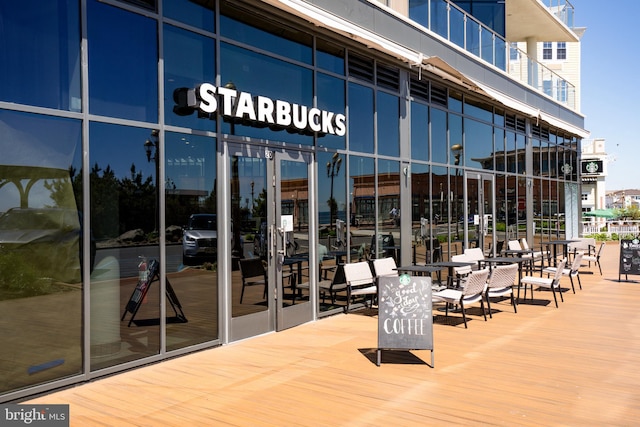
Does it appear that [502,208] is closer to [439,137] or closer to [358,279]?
[439,137]

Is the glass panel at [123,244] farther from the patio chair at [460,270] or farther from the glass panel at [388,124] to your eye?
the patio chair at [460,270]

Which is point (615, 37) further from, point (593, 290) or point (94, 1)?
point (94, 1)

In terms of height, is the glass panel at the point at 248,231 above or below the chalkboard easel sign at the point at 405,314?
above

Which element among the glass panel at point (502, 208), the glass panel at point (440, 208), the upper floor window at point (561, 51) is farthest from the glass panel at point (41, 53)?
the upper floor window at point (561, 51)

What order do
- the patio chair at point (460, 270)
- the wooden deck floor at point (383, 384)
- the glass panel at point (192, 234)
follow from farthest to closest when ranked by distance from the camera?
the patio chair at point (460, 270) → the glass panel at point (192, 234) → the wooden deck floor at point (383, 384)

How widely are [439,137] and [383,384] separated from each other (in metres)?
7.94

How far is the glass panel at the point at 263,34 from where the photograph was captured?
7.23 metres

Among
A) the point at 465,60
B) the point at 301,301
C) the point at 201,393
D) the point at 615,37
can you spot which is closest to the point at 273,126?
the point at 301,301

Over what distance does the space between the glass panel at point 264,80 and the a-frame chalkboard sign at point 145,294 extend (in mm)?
2004

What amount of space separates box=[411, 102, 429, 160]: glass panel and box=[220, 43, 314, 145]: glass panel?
337 centimetres

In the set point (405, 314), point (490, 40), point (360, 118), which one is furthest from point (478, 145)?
point (405, 314)

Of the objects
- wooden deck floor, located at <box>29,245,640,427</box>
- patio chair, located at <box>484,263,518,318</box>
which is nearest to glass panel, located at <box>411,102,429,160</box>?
patio chair, located at <box>484,263,518,318</box>

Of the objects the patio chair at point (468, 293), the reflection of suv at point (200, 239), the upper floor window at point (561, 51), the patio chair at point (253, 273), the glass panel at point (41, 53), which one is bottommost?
the patio chair at point (468, 293)

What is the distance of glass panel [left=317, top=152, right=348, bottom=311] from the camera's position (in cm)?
892
